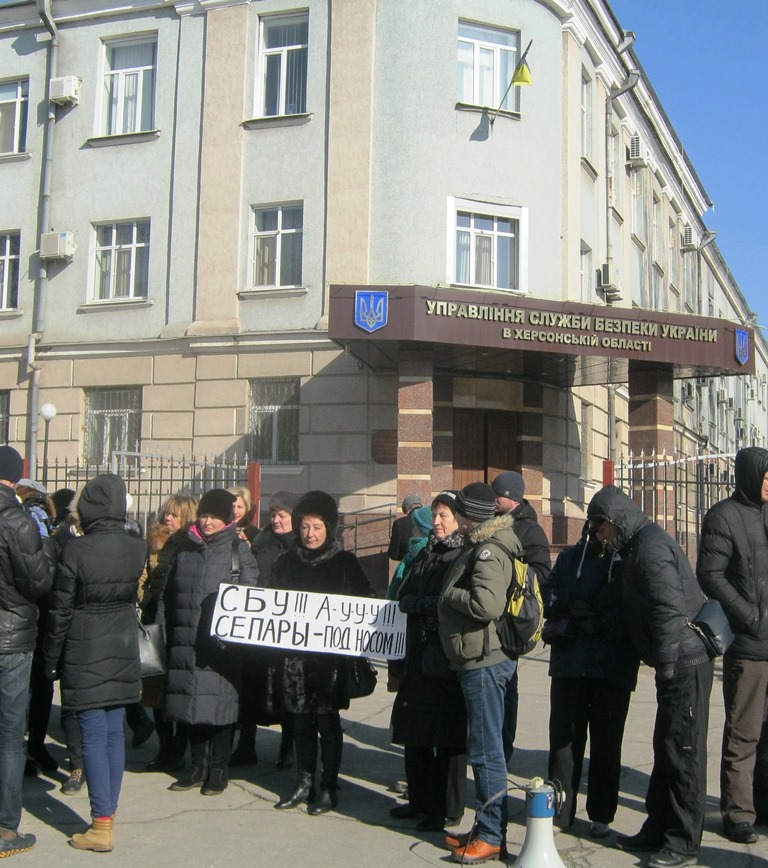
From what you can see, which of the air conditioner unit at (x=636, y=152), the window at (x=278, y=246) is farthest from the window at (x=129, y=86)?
the air conditioner unit at (x=636, y=152)

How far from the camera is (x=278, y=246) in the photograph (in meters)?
16.9

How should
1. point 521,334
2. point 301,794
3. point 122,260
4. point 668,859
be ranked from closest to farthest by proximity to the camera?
1. point 668,859
2. point 301,794
3. point 521,334
4. point 122,260

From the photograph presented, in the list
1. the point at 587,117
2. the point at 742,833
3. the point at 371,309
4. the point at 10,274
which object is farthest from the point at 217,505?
the point at 587,117

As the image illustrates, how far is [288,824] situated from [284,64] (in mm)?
14204

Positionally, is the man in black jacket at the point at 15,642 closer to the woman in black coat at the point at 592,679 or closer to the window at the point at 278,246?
the woman in black coat at the point at 592,679

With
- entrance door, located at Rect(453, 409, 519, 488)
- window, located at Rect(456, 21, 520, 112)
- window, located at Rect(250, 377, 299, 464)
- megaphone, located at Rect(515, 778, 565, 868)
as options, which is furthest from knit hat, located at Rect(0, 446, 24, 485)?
window, located at Rect(456, 21, 520, 112)

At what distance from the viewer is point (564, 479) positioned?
17.3 metres

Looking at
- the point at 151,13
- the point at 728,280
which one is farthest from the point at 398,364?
the point at 728,280

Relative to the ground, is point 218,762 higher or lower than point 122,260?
lower

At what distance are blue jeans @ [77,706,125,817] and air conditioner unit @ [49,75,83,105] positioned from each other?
15.3 meters

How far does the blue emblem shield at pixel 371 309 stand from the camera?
1370 cm

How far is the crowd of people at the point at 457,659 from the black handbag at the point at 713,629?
32 millimetres

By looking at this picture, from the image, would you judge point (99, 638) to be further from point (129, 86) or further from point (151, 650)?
point (129, 86)

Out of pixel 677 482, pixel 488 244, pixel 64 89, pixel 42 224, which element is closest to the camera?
pixel 677 482
